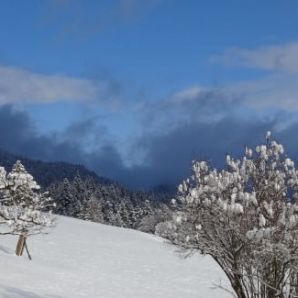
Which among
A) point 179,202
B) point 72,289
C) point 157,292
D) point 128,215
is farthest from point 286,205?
point 128,215

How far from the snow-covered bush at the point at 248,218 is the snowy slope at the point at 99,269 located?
31.2 ft

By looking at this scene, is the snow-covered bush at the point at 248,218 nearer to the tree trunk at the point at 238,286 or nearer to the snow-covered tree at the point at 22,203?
the tree trunk at the point at 238,286

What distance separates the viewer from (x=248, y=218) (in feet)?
43.2

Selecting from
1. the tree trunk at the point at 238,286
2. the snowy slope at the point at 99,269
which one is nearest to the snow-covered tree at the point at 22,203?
the snowy slope at the point at 99,269

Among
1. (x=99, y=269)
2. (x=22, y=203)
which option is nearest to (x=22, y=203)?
(x=22, y=203)

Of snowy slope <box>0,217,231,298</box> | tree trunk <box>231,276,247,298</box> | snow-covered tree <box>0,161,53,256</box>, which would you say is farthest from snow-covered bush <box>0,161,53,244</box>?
tree trunk <box>231,276,247,298</box>

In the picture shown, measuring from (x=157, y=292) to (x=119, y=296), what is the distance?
6226mm

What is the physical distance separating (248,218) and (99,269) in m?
41.7

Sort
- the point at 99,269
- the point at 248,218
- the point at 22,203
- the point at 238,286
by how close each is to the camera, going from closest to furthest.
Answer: the point at 248,218
the point at 238,286
the point at 22,203
the point at 99,269

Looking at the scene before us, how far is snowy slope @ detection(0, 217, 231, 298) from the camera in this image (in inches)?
1406

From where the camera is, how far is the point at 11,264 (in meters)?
41.8

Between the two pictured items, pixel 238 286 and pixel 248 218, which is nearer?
pixel 248 218

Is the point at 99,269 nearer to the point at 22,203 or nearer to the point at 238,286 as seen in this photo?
the point at 22,203

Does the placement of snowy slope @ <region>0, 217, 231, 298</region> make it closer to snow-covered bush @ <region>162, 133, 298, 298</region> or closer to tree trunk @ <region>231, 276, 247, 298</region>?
tree trunk @ <region>231, 276, 247, 298</region>
